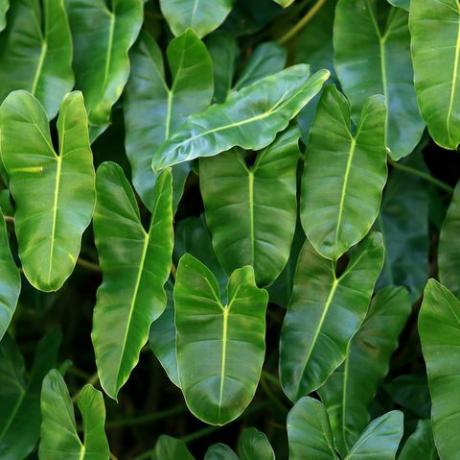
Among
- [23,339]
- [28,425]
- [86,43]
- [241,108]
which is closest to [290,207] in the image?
[241,108]

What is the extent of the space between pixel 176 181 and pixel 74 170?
0.49 ft

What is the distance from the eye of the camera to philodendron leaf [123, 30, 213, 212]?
1.26 m

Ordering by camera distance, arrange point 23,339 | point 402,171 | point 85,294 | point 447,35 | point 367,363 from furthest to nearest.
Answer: point 85,294 → point 23,339 → point 402,171 → point 367,363 → point 447,35

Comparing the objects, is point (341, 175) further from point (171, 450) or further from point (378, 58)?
point (171, 450)

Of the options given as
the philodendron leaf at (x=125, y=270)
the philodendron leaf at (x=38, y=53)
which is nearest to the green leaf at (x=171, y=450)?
the philodendron leaf at (x=125, y=270)

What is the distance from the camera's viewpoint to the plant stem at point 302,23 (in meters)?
1.40

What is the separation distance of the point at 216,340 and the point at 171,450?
0.67ft

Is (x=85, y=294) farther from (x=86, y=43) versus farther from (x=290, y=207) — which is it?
(x=290, y=207)

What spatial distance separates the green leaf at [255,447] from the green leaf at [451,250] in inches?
13.6

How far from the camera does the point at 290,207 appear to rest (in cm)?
118

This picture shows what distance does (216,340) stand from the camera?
3.68 ft

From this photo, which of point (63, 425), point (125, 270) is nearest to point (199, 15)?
point (125, 270)

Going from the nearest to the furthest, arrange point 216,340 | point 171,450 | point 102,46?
point 216,340 < point 171,450 < point 102,46

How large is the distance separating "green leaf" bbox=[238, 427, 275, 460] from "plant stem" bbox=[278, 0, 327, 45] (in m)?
0.64
